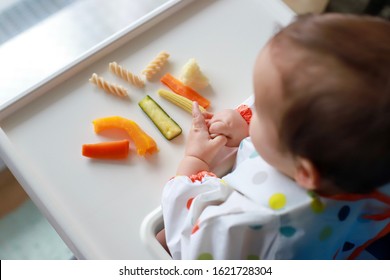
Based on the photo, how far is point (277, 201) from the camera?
575 mm

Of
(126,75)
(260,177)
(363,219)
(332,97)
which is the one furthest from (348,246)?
(126,75)

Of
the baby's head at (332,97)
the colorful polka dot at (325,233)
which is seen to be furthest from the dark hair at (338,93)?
the colorful polka dot at (325,233)

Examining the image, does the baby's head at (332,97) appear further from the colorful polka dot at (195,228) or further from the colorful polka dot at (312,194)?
the colorful polka dot at (195,228)

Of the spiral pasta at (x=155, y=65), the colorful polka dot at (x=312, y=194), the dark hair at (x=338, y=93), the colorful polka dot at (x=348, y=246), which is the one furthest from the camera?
the spiral pasta at (x=155, y=65)

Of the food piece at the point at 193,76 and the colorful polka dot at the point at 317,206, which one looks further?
the food piece at the point at 193,76

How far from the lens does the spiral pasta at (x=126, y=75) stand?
76 cm

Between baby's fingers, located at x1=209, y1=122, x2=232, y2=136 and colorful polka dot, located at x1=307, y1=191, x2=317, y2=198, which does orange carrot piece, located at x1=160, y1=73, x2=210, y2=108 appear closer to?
baby's fingers, located at x1=209, y1=122, x2=232, y2=136

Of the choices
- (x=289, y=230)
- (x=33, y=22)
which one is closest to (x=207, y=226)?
(x=289, y=230)

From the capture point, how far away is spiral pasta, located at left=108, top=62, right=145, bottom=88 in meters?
0.76

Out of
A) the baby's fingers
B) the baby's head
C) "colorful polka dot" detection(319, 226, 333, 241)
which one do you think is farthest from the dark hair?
the baby's fingers

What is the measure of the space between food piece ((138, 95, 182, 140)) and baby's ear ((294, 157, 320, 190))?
0.22 m

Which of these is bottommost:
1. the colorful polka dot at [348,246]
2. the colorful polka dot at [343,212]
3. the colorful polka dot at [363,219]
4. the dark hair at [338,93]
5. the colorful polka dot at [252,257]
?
the colorful polka dot at [348,246]

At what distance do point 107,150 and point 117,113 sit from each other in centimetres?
7

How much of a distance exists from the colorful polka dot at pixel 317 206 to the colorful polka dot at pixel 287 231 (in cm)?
3
